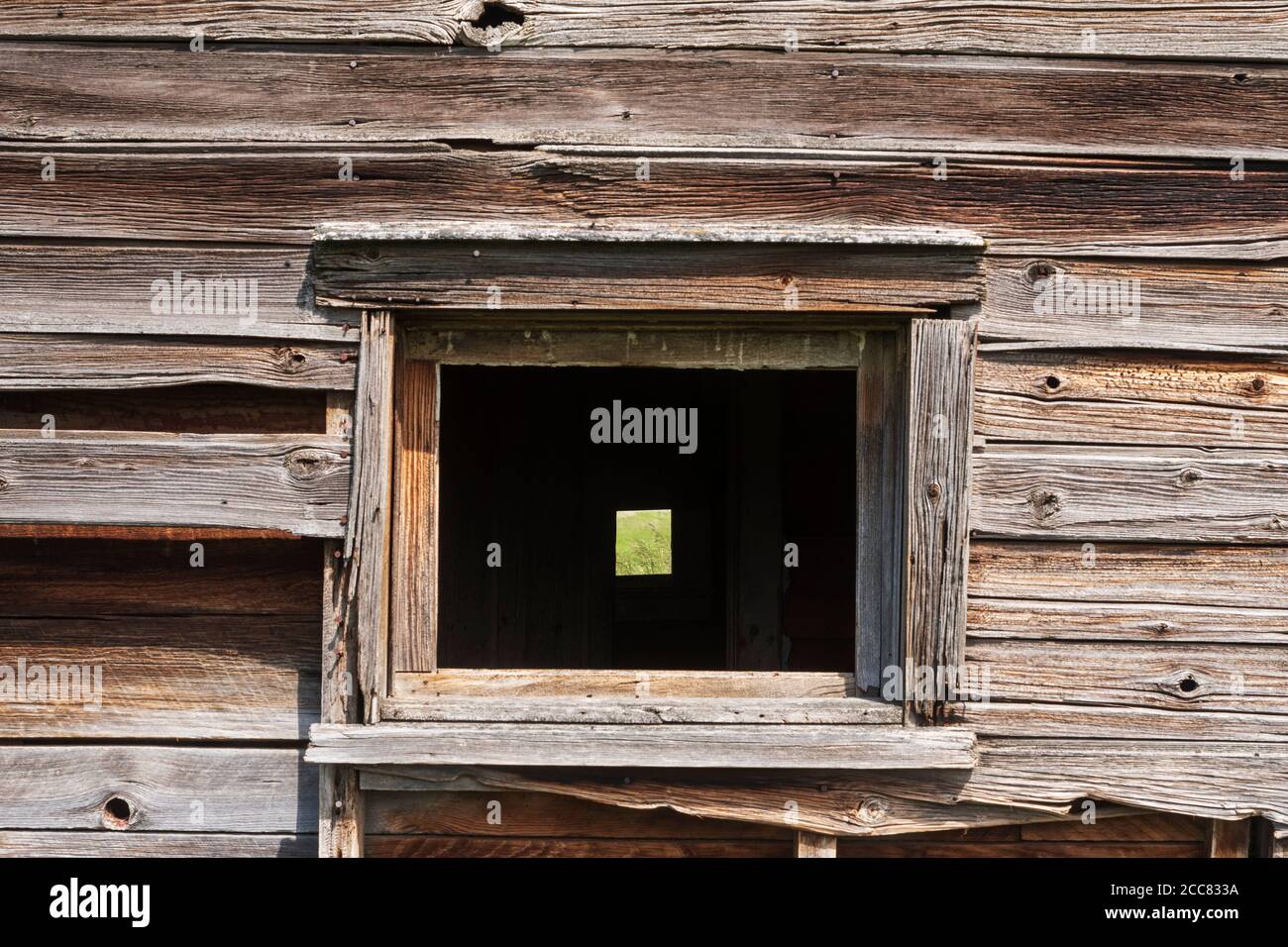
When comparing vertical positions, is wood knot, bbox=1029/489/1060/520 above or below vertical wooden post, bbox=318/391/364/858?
above

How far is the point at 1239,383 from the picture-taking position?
7.03 feet

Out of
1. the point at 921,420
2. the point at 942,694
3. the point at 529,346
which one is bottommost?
the point at 942,694

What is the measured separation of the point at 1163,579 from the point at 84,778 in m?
2.56

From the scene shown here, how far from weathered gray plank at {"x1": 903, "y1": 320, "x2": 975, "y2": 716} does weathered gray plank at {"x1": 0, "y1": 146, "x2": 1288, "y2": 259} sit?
0.93 ft

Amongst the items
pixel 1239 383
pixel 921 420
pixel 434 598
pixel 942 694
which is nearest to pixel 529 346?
pixel 434 598

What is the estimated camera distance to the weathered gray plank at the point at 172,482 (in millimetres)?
2066

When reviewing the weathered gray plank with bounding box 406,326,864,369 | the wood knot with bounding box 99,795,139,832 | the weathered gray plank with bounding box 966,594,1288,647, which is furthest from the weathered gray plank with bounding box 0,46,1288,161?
the wood knot with bounding box 99,795,139,832

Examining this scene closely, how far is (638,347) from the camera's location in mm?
2207

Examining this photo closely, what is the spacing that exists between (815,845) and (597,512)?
12.7 feet

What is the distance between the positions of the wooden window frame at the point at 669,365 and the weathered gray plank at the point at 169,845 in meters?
0.32

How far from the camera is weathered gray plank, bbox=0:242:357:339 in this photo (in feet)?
6.88

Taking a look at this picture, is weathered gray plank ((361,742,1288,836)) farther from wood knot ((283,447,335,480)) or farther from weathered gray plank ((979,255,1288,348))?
weathered gray plank ((979,255,1288,348))

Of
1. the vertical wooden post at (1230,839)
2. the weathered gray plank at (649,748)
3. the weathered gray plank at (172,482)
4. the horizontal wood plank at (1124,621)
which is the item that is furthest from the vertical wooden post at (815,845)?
the weathered gray plank at (172,482)
